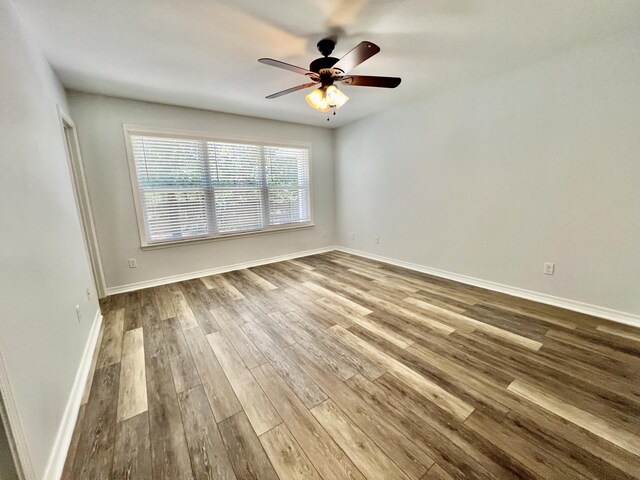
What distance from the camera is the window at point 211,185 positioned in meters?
3.29

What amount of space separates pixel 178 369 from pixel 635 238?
149 inches

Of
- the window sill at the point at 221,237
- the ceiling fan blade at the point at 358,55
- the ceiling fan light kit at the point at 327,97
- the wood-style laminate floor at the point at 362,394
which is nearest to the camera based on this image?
the wood-style laminate floor at the point at 362,394

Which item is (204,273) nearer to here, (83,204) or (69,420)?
(83,204)

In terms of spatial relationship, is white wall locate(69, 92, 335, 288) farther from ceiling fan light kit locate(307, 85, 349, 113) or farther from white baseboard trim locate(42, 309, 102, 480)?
ceiling fan light kit locate(307, 85, 349, 113)

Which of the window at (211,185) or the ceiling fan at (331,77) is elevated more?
the ceiling fan at (331,77)

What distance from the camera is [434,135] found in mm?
3369

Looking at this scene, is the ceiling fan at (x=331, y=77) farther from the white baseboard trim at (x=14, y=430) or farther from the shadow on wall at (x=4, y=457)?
the shadow on wall at (x=4, y=457)

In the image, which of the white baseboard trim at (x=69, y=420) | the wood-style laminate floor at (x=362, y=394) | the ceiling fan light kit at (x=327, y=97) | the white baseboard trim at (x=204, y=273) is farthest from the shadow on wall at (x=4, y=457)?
the white baseboard trim at (x=204, y=273)

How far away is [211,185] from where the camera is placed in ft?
12.2

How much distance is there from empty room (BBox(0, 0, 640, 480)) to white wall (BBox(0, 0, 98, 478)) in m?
0.02

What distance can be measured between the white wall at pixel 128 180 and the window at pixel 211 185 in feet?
0.44

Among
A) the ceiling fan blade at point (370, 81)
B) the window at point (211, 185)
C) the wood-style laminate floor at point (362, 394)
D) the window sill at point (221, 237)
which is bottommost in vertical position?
the wood-style laminate floor at point (362, 394)

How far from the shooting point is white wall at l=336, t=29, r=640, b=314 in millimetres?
2115

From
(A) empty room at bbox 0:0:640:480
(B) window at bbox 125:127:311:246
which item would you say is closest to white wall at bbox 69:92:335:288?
(A) empty room at bbox 0:0:640:480
